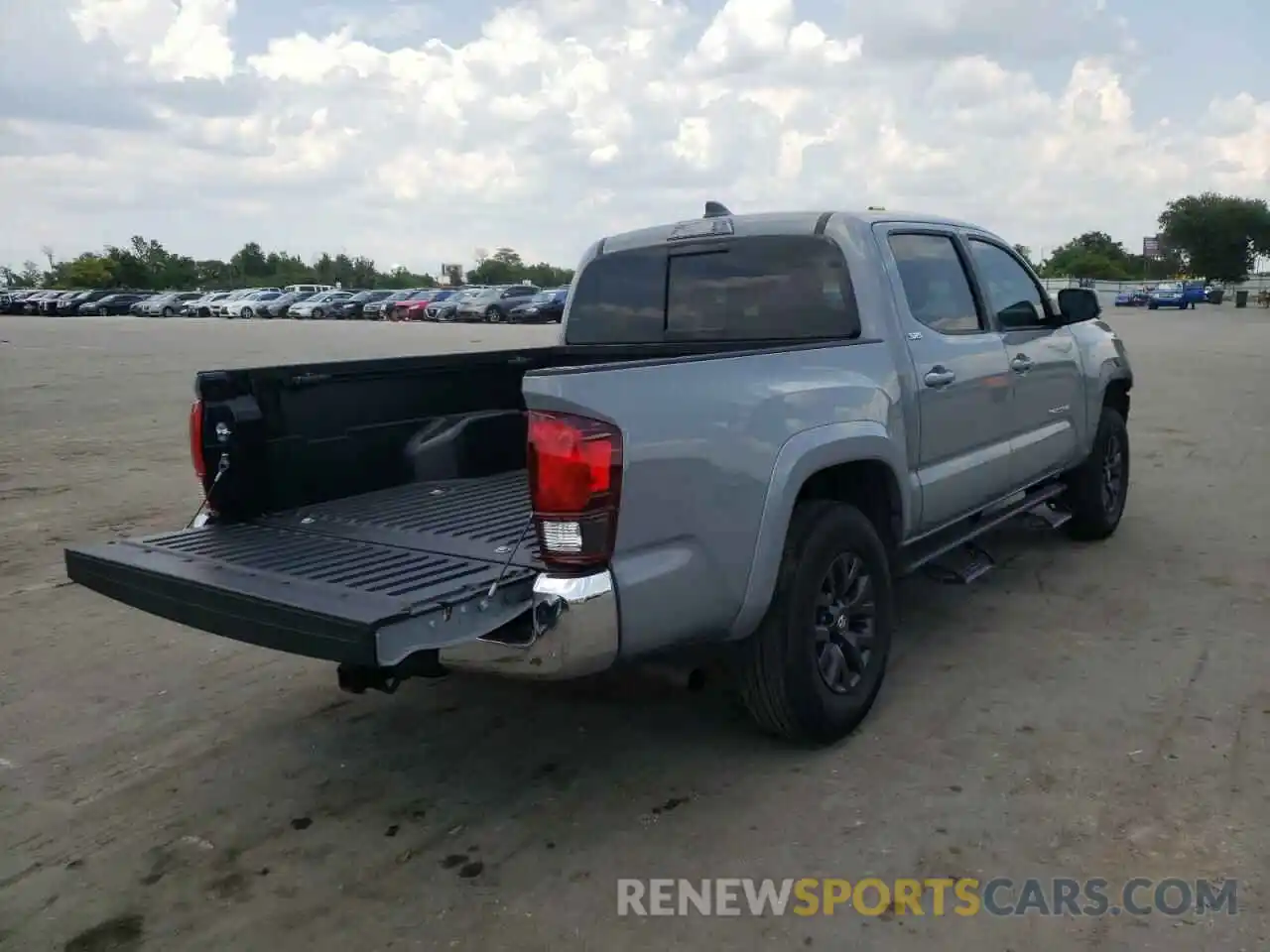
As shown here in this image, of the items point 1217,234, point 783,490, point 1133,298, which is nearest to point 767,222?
point 783,490

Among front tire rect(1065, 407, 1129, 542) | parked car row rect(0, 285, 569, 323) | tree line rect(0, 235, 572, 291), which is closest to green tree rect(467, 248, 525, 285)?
tree line rect(0, 235, 572, 291)

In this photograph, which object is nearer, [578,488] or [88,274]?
[578,488]

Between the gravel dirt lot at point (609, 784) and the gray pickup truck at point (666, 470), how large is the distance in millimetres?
436

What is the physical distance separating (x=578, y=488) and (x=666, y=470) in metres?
0.29

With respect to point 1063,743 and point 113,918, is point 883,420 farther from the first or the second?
point 113,918

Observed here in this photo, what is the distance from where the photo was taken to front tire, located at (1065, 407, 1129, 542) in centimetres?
659

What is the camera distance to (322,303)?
56438 mm

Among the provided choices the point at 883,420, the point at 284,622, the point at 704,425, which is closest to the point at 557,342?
the point at 883,420

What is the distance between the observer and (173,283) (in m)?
99.6

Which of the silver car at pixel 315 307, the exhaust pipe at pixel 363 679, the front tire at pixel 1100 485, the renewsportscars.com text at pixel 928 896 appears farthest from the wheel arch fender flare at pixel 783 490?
the silver car at pixel 315 307

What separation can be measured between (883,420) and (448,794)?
2.07m

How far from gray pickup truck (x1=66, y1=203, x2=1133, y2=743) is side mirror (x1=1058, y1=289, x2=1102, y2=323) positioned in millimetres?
16

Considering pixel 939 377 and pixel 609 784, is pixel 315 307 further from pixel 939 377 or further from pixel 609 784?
pixel 609 784

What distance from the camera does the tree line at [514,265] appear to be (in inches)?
2997
